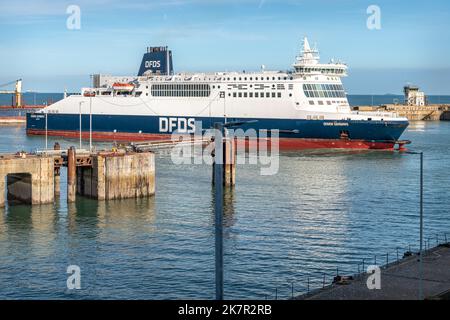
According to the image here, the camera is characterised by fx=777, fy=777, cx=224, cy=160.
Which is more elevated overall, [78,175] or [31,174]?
[31,174]

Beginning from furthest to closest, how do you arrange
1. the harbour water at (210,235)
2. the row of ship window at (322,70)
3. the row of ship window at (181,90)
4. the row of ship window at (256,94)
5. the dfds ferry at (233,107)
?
1. the row of ship window at (181,90)
2. the row of ship window at (322,70)
3. the row of ship window at (256,94)
4. the dfds ferry at (233,107)
5. the harbour water at (210,235)

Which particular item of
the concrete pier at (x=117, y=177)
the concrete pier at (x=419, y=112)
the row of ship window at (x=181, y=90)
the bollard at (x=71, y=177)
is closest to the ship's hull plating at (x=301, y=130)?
the row of ship window at (x=181, y=90)

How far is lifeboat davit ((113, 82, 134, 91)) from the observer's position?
88.9 meters

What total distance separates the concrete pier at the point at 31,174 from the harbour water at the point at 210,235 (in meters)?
0.65

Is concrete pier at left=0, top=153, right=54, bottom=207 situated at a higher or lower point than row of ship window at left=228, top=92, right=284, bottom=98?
lower

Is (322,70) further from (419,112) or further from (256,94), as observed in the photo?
(419,112)

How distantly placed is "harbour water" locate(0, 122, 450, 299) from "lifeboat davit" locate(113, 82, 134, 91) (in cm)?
3653

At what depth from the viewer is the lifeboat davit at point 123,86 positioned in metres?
88.9

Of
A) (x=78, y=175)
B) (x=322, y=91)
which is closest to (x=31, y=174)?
(x=78, y=175)

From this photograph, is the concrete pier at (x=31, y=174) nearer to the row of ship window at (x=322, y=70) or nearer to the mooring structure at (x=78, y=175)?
the mooring structure at (x=78, y=175)

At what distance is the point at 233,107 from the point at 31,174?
4150cm

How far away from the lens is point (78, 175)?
44531mm

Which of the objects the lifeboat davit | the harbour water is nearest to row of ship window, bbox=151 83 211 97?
the lifeboat davit

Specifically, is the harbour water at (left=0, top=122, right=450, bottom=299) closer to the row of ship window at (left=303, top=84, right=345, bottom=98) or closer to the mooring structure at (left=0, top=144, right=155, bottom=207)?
the mooring structure at (left=0, top=144, right=155, bottom=207)
